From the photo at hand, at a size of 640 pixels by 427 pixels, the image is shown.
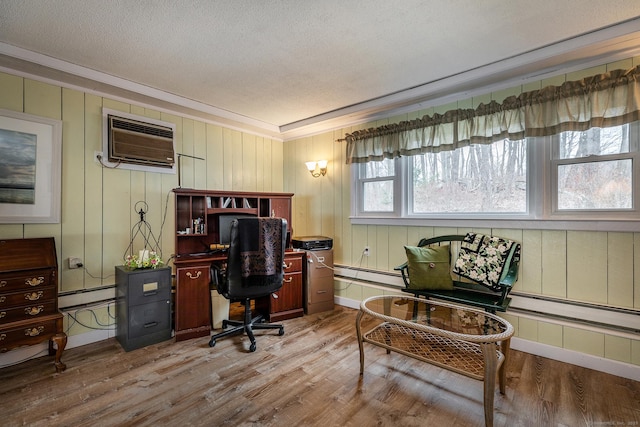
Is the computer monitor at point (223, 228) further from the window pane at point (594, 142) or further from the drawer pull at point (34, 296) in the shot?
the window pane at point (594, 142)

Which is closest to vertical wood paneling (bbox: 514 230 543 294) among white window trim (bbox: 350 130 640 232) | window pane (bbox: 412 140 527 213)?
white window trim (bbox: 350 130 640 232)

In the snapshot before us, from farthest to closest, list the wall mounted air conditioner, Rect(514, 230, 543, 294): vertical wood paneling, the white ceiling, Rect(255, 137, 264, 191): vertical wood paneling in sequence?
Rect(255, 137, 264, 191): vertical wood paneling < the wall mounted air conditioner < Rect(514, 230, 543, 294): vertical wood paneling < the white ceiling

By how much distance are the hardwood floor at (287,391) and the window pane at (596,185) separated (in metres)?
1.28

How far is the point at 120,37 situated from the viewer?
2.12m

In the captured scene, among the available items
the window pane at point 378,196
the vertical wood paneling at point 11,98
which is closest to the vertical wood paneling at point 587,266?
the window pane at point 378,196

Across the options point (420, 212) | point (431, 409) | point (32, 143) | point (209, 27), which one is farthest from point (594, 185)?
point (32, 143)

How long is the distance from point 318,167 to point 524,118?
234 cm

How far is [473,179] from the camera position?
291 centimetres

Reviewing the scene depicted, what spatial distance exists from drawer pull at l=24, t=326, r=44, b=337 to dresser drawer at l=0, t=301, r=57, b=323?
0.28 feet

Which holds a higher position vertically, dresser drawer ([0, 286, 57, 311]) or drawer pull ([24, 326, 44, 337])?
dresser drawer ([0, 286, 57, 311])

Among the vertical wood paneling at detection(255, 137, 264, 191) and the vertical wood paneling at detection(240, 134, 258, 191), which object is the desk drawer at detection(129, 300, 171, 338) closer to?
the vertical wood paneling at detection(240, 134, 258, 191)

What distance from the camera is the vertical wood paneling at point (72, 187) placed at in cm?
263

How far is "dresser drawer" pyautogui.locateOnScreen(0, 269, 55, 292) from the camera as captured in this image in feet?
6.78

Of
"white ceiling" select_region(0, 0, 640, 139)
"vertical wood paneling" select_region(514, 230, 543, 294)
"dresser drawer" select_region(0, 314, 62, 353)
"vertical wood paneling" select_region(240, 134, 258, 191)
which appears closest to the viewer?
"white ceiling" select_region(0, 0, 640, 139)
